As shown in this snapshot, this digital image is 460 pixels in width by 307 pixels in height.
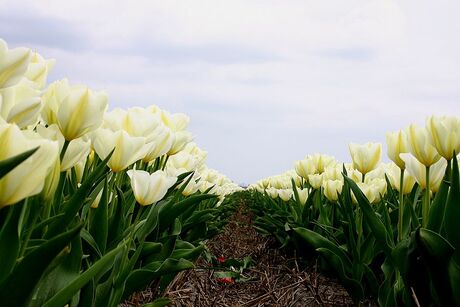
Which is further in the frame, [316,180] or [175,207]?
[316,180]

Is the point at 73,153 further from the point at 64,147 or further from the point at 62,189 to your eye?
the point at 62,189

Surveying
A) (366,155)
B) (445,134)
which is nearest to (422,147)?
(445,134)

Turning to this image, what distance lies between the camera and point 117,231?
74.2 inches

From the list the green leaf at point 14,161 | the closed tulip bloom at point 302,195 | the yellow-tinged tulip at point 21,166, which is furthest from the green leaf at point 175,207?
the closed tulip bloom at point 302,195

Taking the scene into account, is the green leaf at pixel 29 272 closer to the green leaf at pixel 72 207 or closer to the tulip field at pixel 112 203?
the tulip field at pixel 112 203

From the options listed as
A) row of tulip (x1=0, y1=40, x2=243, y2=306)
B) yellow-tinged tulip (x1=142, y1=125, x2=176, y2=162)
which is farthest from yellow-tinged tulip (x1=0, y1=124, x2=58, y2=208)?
yellow-tinged tulip (x1=142, y1=125, x2=176, y2=162)

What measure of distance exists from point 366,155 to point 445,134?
104cm

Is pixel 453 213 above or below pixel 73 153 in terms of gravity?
below

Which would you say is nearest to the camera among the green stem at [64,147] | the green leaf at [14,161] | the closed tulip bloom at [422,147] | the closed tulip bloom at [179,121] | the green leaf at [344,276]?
the green leaf at [14,161]

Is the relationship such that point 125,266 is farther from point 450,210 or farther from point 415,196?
point 415,196

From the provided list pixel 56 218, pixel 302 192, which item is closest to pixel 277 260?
pixel 302 192

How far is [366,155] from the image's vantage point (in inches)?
114

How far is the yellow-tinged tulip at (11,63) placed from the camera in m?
0.98

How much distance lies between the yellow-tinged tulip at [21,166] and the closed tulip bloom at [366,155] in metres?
2.25
